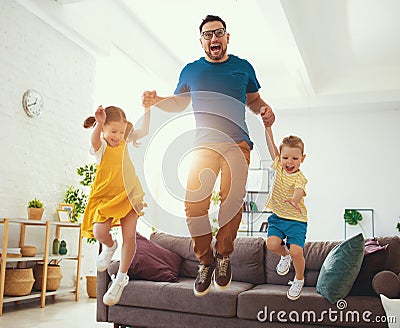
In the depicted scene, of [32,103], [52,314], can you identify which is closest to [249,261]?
[52,314]

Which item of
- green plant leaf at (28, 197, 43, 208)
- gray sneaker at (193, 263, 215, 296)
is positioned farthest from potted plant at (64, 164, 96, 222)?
gray sneaker at (193, 263, 215, 296)

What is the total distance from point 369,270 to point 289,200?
226cm

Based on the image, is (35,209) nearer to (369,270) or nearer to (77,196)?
(77,196)

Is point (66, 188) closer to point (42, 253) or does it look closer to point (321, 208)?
point (42, 253)

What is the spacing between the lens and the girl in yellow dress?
1.96 m

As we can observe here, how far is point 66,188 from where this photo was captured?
23.5 feet

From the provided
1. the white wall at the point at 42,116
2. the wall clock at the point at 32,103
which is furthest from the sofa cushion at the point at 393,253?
the wall clock at the point at 32,103

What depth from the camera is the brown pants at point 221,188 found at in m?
1.95

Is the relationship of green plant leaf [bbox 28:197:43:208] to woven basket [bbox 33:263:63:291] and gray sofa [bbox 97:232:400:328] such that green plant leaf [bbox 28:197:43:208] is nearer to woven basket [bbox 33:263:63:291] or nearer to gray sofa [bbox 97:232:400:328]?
woven basket [bbox 33:263:63:291]

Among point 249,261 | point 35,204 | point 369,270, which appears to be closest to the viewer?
point 369,270

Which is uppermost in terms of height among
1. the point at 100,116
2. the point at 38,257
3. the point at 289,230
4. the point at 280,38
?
the point at 280,38

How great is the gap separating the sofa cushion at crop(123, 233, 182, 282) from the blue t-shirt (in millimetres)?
2954

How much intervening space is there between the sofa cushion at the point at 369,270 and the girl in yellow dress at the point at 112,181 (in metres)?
2.69

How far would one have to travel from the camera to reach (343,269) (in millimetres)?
3949
